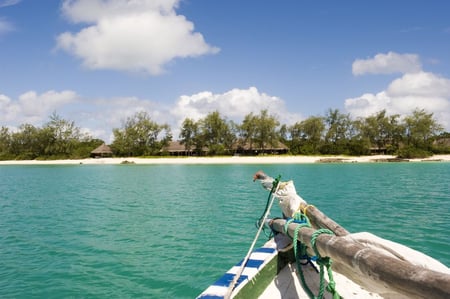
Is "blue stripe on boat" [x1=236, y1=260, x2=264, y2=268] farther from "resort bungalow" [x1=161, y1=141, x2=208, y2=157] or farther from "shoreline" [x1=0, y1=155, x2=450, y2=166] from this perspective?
"resort bungalow" [x1=161, y1=141, x2=208, y2=157]

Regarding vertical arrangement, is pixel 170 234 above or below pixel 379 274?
below

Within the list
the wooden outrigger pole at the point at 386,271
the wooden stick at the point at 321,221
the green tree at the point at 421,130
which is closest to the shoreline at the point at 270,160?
the green tree at the point at 421,130

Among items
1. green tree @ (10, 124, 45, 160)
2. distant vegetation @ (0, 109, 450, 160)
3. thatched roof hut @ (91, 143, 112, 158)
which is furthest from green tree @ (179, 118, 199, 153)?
green tree @ (10, 124, 45, 160)

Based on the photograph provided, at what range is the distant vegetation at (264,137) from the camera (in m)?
84.1

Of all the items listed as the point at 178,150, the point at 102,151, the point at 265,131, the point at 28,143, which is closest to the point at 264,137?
the point at 265,131

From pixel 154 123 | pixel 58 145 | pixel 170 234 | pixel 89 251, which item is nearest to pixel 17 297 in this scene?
pixel 89 251

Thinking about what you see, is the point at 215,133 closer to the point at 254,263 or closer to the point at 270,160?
the point at 270,160

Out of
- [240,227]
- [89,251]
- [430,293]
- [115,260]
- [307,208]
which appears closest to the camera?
[430,293]

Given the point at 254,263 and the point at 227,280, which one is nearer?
the point at 227,280

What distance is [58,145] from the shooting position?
97375mm

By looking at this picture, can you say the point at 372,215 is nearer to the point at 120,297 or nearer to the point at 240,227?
the point at 240,227

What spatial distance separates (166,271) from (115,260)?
1.96m

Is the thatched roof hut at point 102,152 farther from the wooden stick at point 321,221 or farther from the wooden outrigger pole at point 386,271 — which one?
the wooden outrigger pole at point 386,271

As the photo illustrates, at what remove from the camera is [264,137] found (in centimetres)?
8731
